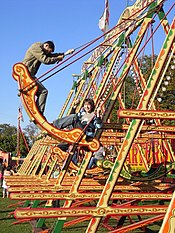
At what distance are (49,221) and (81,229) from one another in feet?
4.54

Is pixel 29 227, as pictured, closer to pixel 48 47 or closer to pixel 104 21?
pixel 48 47

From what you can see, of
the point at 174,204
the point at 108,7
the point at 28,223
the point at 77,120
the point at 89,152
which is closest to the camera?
the point at 174,204

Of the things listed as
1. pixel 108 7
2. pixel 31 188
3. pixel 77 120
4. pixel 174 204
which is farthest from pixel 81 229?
pixel 108 7

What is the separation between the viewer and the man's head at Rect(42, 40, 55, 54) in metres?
7.10

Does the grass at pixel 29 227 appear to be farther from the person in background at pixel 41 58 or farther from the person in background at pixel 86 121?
the person in background at pixel 41 58

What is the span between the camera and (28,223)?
1059 cm

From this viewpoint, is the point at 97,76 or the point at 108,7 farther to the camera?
the point at 108,7

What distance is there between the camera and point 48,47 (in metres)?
7.15

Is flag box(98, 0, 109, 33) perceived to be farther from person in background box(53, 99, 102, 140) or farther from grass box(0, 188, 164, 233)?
grass box(0, 188, 164, 233)

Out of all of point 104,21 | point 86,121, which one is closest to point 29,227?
point 86,121

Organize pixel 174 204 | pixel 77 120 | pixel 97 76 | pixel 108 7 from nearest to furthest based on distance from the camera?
pixel 174 204
pixel 77 120
pixel 97 76
pixel 108 7

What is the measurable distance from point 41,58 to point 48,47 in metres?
0.27

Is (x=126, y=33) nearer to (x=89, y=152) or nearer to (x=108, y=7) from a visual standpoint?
(x=89, y=152)

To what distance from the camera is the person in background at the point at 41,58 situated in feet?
22.8
